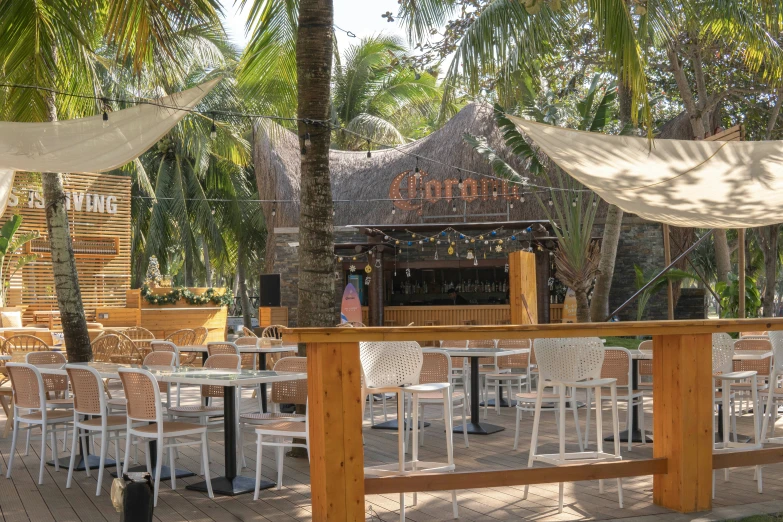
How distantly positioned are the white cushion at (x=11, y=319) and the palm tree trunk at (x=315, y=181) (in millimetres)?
9656

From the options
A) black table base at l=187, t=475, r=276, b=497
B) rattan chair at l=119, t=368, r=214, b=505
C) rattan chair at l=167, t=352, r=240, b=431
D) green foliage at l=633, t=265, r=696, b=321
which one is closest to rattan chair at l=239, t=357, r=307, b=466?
rattan chair at l=167, t=352, r=240, b=431

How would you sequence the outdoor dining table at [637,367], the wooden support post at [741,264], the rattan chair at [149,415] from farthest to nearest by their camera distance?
the wooden support post at [741,264] < the outdoor dining table at [637,367] < the rattan chair at [149,415]

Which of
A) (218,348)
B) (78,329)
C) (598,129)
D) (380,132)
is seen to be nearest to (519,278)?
(598,129)

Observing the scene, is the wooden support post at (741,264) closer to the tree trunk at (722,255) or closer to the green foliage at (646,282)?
the green foliage at (646,282)

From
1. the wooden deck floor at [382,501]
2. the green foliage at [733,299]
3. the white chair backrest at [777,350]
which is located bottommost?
the wooden deck floor at [382,501]

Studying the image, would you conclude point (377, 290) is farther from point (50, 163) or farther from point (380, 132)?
point (50, 163)

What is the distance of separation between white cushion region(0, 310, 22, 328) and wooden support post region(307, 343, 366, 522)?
11.9 m

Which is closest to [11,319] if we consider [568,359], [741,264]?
[741,264]

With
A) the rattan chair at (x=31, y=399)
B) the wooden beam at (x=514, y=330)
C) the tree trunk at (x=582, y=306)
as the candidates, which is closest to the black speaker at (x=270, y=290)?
the tree trunk at (x=582, y=306)

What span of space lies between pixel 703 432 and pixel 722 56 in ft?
44.8

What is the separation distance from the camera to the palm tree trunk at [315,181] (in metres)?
6.62

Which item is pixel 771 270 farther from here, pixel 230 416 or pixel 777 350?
pixel 230 416

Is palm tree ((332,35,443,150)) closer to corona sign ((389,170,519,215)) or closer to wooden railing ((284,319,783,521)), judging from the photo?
corona sign ((389,170,519,215))

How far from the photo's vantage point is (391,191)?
19.5m
